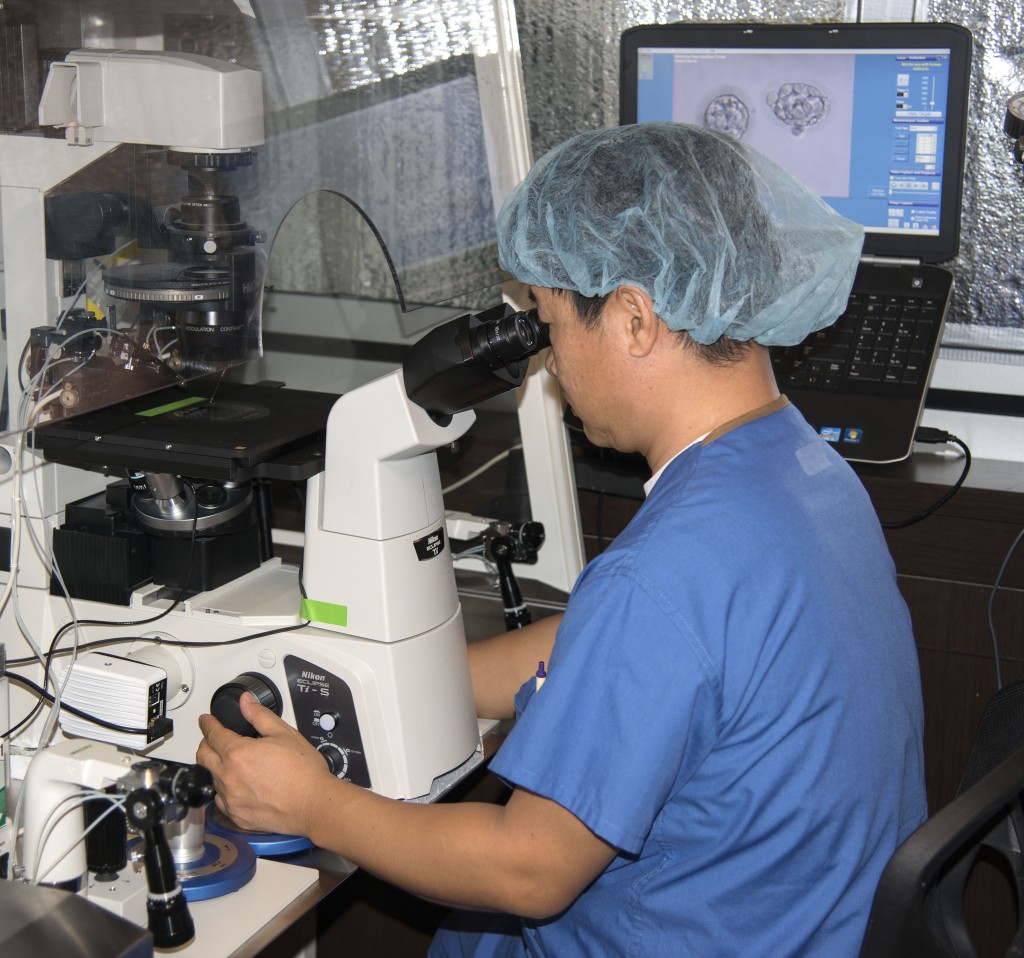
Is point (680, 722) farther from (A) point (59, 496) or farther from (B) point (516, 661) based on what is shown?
(A) point (59, 496)

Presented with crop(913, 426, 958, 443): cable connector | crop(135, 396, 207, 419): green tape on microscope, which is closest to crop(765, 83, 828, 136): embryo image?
crop(913, 426, 958, 443): cable connector

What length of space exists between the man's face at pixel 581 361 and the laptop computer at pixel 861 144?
68 centimetres

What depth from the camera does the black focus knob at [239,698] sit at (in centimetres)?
124

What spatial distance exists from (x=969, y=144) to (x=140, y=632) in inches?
58.3

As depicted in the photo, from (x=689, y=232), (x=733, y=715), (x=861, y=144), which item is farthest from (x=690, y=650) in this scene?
(x=861, y=144)

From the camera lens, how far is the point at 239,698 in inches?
48.7

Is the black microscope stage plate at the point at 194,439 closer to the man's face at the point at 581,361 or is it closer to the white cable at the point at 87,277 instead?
the white cable at the point at 87,277

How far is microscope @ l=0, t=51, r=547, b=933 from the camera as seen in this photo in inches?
47.1

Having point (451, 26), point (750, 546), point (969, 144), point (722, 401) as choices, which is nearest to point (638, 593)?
point (750, 546)

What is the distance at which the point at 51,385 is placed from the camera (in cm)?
123

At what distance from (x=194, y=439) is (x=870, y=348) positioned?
3.30 ft

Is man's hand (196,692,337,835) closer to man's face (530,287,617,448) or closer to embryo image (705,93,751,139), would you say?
man's face (530,287,617,448)

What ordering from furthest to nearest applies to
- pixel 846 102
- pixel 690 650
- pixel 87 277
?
1. pixel 846 102
2. pixel 87 277
3. pixel 690 650

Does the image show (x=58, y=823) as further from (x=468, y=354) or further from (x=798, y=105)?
(x=798, y=105)
